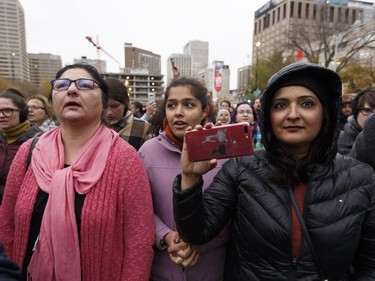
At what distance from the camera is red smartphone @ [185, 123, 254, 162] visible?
4.61 feet

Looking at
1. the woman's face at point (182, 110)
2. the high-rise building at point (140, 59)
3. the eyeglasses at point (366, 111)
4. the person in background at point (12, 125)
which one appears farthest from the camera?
the high-rise building at point (140, 59)

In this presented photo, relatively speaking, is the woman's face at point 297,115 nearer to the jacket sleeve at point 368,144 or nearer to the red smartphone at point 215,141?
the red smartphone at point 215,141

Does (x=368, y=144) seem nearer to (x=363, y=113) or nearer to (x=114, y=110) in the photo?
(x=363, y=113)

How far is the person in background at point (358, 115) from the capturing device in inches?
143

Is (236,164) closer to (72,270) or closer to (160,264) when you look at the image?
(160,264)

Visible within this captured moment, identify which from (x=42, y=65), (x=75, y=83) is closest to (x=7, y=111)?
(x=75, y=83)

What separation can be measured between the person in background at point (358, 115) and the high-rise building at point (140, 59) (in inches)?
5279

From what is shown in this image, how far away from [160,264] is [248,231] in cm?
80

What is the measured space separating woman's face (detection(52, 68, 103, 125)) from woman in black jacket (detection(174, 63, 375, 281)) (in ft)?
2.58

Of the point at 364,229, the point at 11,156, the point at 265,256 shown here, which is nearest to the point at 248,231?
the point at 265,256

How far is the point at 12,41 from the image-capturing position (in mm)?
95312

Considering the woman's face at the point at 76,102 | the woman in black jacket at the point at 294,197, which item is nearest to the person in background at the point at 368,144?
the woman in black jacket at the point at 294,197

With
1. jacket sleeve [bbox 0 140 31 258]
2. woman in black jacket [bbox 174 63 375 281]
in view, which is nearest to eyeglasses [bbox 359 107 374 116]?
woman in black jacket [bbox 174 63 375 281]

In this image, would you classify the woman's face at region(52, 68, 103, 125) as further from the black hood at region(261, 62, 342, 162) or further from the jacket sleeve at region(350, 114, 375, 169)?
the jacket sleeve at region(350, 114, 375, 169)
